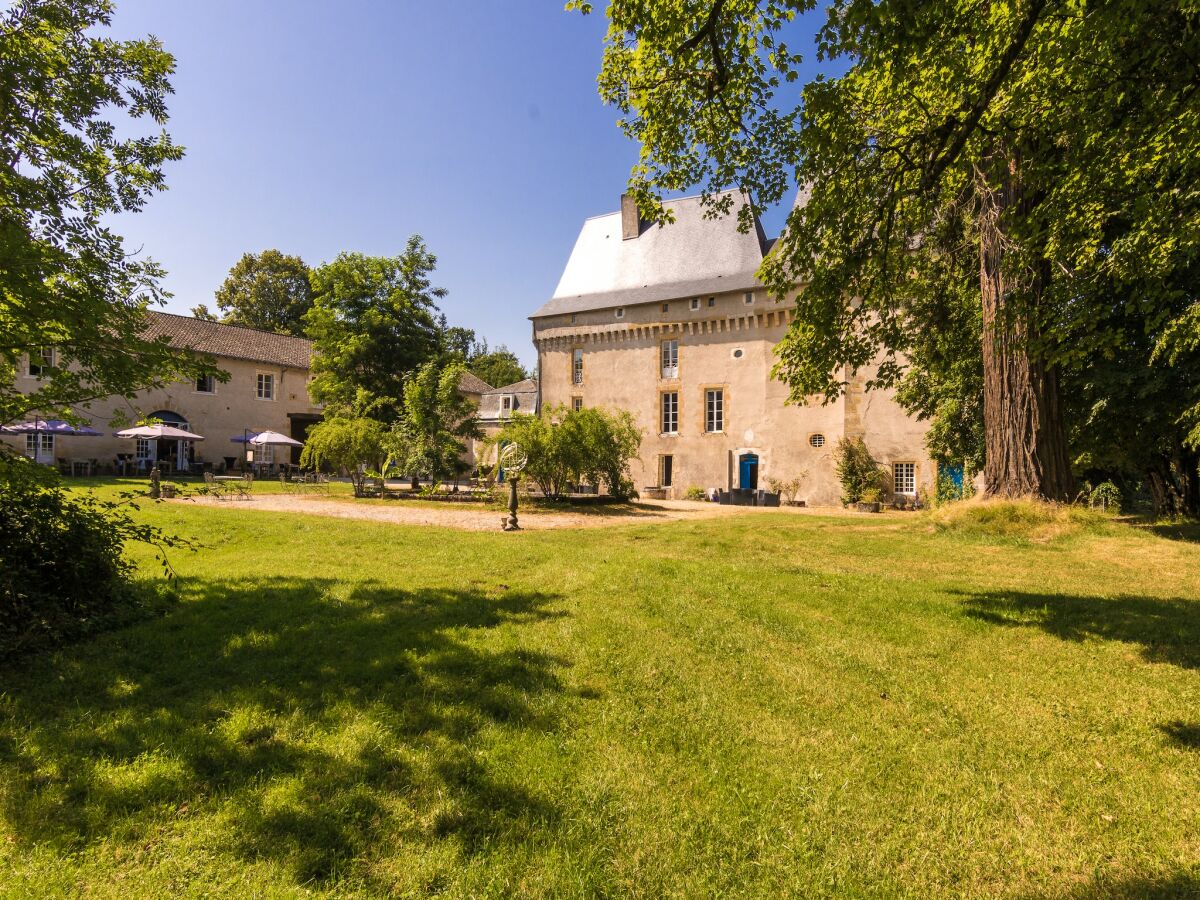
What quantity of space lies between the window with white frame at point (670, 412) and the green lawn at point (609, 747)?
77.1 feet

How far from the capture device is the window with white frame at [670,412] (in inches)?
1163

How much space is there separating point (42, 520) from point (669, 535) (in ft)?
30.4

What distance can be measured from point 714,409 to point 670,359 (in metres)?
3.72

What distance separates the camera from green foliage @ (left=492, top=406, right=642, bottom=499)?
716 inches

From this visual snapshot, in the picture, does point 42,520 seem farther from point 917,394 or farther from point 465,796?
point 917,394

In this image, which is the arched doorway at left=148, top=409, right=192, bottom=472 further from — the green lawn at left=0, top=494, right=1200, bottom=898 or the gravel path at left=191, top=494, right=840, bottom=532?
the green lawn at left=0, top=494, right=1200, bottom=898

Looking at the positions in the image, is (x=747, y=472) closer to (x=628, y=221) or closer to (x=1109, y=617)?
(x=628, y=221)

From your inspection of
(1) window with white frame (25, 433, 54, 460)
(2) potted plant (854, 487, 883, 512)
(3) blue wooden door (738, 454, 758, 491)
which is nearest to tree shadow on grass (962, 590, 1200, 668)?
(2) potted plant (854, 487, 883, 512)

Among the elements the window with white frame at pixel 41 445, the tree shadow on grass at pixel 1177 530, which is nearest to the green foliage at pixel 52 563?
the tree shadow on grass at pixel 1177 530

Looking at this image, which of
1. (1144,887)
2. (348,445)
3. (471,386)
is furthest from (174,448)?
(1144,887)

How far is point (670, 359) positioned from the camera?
97.8 feet

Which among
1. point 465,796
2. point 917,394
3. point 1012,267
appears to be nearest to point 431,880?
point 465,796

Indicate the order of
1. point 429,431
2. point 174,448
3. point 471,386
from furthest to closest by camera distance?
point 471,386
point 174,448
point 429,431

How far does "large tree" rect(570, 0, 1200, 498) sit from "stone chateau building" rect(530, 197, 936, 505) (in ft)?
52.5
